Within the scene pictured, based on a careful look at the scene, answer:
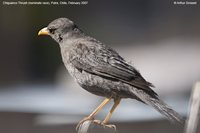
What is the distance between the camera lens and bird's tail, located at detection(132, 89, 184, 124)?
16.8 ft

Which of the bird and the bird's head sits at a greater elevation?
the bird's head

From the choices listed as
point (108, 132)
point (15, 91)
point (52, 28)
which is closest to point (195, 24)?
point (15, 91)

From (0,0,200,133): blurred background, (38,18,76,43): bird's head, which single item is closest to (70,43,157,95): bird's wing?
(38,18,76,43): bird's head

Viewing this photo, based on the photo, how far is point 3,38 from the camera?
9961 millimetres

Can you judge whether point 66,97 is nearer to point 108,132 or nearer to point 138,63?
point 138,63

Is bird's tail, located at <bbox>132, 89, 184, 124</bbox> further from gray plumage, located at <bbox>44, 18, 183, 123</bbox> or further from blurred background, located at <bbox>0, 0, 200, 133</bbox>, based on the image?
blurred background, located at <bbox>0, 0, 200, 133</bbox>

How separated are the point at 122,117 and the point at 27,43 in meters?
2.85

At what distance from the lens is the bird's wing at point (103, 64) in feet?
18.5

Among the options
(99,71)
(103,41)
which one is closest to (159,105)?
(99,71)

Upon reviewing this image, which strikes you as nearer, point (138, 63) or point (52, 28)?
point (52, 28)

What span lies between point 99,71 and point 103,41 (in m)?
3.57

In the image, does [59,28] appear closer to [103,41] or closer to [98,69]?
[98,69]

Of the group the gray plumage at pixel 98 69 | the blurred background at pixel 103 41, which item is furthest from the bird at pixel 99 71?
the blurred background at pixel 103 41

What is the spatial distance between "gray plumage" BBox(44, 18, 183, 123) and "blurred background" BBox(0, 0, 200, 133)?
1849 millimetres
